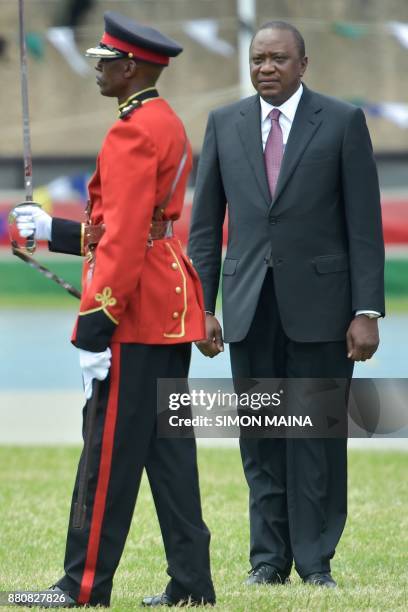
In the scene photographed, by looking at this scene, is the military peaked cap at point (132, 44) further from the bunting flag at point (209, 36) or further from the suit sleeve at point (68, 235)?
the bunting flag at point (209, 36)

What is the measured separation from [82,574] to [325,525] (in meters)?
1.11

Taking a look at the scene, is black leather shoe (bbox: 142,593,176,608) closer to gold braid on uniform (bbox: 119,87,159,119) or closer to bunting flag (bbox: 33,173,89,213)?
gold braid on uniform (bbox: 119,87,159,119)

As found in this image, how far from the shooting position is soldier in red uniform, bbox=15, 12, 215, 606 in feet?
14.9

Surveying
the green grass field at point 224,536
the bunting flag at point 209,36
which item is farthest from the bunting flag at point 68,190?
the green grass field at point 224,536

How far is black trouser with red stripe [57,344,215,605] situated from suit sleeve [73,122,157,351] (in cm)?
16

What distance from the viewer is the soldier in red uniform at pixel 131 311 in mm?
4531

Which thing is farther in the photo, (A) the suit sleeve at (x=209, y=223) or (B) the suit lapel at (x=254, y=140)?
(A) the suit sleeve at (x=209, y=223)

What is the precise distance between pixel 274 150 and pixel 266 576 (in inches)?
57.4

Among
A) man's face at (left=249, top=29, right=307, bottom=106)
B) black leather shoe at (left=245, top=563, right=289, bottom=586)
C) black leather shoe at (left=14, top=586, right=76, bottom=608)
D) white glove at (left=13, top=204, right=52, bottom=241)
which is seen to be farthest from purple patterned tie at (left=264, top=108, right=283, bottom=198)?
black leather shoe at (left=14, top=586, right=76, bottom=608)

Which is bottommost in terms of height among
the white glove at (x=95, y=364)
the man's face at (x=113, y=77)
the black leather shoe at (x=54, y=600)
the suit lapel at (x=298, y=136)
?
the black leather shoe at (x=54, y=600)

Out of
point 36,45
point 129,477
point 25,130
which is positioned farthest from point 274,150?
point 36,45

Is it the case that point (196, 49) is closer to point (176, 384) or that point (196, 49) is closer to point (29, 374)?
point (29, 374)

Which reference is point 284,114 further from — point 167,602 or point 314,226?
point 167,602

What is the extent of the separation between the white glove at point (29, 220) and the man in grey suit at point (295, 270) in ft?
3.05
